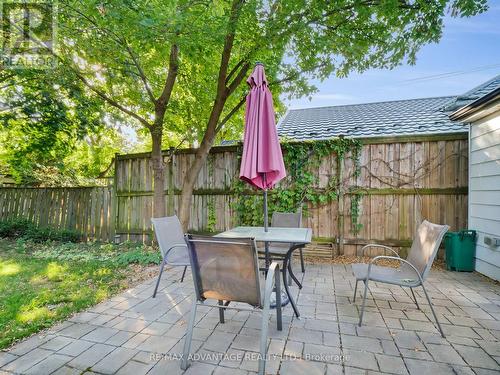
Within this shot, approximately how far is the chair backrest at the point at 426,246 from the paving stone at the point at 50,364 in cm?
288

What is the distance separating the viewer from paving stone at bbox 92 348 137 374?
5.77 ft

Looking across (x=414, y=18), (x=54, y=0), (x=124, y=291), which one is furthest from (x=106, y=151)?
(x=414, y=18)

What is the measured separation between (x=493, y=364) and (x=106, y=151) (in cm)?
1113

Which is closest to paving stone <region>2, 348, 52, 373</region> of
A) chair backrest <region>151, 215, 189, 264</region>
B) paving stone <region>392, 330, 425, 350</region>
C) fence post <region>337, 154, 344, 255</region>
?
chair backrest <region>151, 215, 189, 264</region>

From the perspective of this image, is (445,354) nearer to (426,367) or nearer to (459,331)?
(426,367)

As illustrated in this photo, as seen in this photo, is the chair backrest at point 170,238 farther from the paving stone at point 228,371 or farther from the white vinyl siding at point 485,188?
the white vinyl siding at point 485,188

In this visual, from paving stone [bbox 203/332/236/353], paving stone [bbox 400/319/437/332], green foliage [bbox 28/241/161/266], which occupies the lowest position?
green foliage [bbox 28/241/161/266]

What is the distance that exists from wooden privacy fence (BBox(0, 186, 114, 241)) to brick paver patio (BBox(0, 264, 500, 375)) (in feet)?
13.0

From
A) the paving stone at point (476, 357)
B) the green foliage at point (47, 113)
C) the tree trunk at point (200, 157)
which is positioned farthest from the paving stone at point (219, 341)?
the green foliage at point (47, 113)

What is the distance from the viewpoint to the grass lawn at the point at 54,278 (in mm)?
2473

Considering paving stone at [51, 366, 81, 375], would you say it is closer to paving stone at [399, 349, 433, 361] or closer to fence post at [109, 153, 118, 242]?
paving stone at [399, 349, 433, 361]

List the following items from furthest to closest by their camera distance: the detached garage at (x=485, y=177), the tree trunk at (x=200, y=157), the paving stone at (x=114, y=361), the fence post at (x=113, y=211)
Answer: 1. the fence post at (x=113, y=211)
2. the tree trunk at (x=200, y=157)
3. the detached garage at (x=485, y=177)
4. the paving stone at (x=114, y=361)

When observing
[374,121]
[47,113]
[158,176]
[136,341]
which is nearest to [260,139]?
[136,341]

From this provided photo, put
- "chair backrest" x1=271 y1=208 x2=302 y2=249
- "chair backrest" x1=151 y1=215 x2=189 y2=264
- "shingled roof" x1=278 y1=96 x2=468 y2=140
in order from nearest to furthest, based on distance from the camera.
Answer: "chair backrest" x1=151 y1=215 x2=189 y2=264 < "chair backrest" x1=271 y1=208 x2=302 y2=249 < "shingled roof" x1=278 y1=96 x2=468 y2=140
